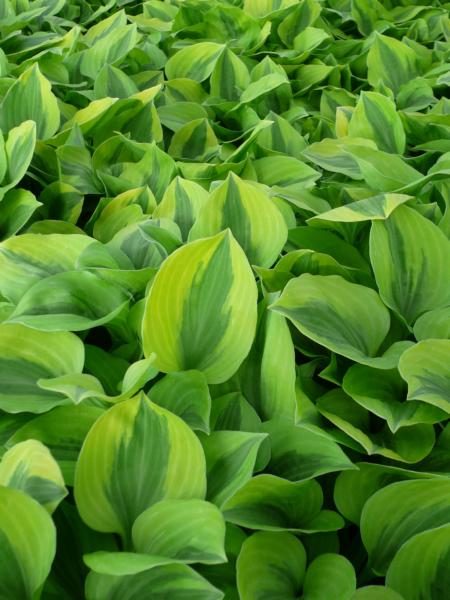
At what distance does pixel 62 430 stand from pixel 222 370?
151 mm

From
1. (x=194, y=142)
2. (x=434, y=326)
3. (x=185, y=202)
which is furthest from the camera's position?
(x=194, y=142)

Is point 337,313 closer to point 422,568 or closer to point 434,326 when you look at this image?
point 434,326

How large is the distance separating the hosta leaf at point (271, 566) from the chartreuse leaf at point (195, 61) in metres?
0.97

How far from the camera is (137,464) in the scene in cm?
58

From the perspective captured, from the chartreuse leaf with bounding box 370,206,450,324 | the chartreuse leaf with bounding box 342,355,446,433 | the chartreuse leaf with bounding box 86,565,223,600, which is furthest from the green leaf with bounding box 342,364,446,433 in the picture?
the chartreuse leaf with bounding box 86,565,223,600

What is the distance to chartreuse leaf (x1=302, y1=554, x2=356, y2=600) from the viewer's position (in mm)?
553

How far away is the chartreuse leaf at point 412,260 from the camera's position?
76cm

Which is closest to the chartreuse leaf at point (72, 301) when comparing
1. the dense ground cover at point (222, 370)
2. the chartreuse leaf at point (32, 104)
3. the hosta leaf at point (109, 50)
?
the dense ground cover at point (222, 370)

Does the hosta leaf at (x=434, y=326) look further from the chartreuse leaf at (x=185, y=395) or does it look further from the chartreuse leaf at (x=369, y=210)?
the chartreuse leaf at (x=185, y=395)

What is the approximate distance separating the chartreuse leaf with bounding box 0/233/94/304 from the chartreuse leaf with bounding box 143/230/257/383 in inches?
6.5

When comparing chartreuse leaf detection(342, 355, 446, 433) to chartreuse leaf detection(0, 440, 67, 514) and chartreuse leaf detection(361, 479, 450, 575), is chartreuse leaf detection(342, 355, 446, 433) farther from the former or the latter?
chartreuse leaf detection(0, 440, 67, 514)

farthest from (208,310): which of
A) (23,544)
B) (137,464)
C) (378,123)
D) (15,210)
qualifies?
(378,123)

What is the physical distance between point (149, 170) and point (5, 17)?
28.8 inches

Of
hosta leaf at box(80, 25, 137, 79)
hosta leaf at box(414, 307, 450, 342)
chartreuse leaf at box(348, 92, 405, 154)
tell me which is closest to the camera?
hosta leaf at box(414, 307, 450, 342)
